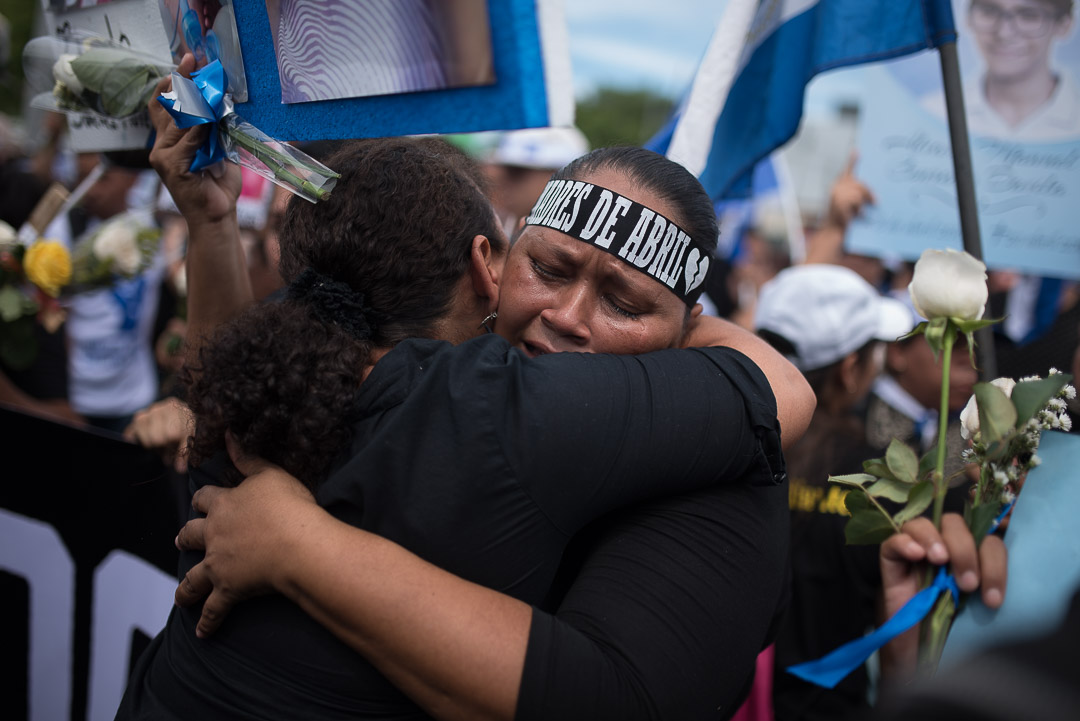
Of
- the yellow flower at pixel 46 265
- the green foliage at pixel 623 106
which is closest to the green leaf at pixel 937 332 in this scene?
the yellow flower at pixel 46 265

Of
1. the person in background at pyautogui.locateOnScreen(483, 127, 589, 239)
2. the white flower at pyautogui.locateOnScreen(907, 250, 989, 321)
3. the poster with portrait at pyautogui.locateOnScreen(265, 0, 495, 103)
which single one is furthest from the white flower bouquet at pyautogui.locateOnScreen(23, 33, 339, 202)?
the person in background at pyautogui.locateOnScreen(483, 127, 589, 239)

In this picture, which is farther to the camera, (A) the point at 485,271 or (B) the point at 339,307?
(A) the point at 485,271

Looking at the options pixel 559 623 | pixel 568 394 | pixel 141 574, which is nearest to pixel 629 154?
pixel 568 394

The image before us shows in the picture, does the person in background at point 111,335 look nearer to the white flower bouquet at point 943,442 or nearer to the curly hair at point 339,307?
the curly hair at point 339,307

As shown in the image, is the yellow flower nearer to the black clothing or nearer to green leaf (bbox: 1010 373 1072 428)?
the black clothing

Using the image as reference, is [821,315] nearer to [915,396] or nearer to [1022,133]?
[915,396]

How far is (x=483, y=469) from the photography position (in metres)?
1.30

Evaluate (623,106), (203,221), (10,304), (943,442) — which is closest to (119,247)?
(10,304)

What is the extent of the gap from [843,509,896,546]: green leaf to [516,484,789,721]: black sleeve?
16 centimetres

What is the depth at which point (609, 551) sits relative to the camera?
1467mm

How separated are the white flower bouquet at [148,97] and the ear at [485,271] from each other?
1.01 feet

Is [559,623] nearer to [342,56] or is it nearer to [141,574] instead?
[342,56]

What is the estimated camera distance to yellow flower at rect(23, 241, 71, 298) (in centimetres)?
364

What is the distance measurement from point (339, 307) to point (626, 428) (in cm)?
58
